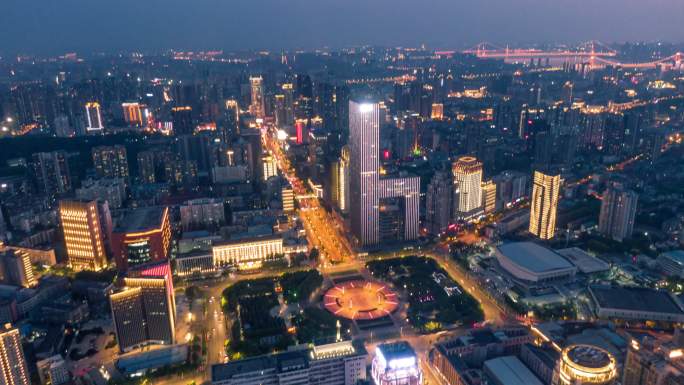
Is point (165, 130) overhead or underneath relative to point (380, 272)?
overhead

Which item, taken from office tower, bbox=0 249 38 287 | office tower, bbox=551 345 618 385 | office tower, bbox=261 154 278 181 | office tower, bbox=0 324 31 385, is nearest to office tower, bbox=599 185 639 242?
office tower, bbox=551 345 618 385

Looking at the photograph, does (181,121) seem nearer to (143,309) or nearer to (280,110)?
(280,110)

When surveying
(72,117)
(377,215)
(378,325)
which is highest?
(72,117)

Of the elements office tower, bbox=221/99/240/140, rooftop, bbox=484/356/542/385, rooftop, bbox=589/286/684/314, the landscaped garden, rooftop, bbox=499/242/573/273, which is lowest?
the landscaped garden

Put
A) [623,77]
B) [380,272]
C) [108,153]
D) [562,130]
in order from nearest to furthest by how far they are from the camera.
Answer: [380,272] < [108,153] < [562,130] < [623,77]

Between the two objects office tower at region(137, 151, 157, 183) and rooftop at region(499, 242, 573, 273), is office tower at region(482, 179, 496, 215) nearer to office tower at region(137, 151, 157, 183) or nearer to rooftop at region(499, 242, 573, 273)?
rooftop at region(499, 242, 573, 273)

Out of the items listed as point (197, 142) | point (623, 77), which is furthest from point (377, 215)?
point (623, 77)

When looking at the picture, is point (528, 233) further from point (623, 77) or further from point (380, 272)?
point (623, 77)
